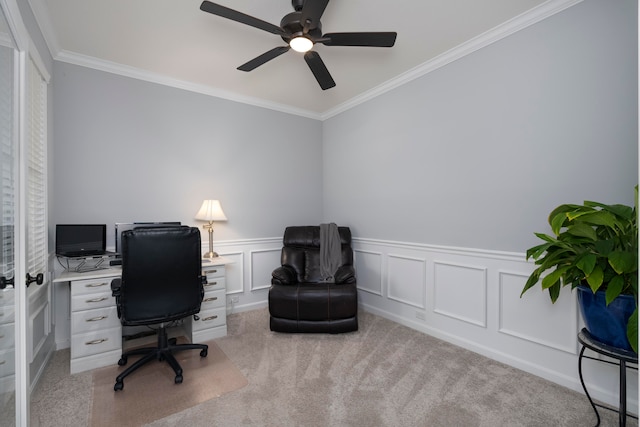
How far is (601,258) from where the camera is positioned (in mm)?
1522

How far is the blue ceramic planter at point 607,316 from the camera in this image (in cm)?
148

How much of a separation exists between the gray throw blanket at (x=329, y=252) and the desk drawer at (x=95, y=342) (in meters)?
2.06

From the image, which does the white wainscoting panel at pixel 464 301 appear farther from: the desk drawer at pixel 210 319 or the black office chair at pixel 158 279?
the black office chair at pixel 158 279

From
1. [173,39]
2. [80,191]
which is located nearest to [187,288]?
[80,191]

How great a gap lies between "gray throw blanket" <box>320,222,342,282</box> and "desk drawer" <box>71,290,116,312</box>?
2.07 m

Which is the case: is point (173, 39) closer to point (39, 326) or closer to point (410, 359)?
point (39, 326)

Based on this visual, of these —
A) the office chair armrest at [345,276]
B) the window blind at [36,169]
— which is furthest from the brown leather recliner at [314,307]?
the window blind at [36,169]

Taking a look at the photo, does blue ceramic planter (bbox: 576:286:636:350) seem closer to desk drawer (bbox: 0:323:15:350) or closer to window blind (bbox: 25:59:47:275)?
desk drawer (bbox: 0:323:15:350)

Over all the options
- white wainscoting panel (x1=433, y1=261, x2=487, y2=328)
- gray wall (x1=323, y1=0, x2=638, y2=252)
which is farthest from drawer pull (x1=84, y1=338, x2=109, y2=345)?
white wainscoting panel (x1=433, y1=261, x2=487, y2=328)

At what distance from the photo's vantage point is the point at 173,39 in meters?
2.60

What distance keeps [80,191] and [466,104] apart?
3.70 metres

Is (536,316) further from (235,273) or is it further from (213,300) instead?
(235,273)

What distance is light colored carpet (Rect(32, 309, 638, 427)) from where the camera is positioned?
1.82m

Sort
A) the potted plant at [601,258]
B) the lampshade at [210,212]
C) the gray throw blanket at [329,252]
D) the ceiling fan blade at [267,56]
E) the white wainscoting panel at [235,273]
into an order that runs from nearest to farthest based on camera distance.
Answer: the potted plant at [601,258]
the ceiling fan blade at [267,56]
the lampshade at [210,212]
the gray throw blanket at [329,252]
the white wainscoting panel at [235,273]
